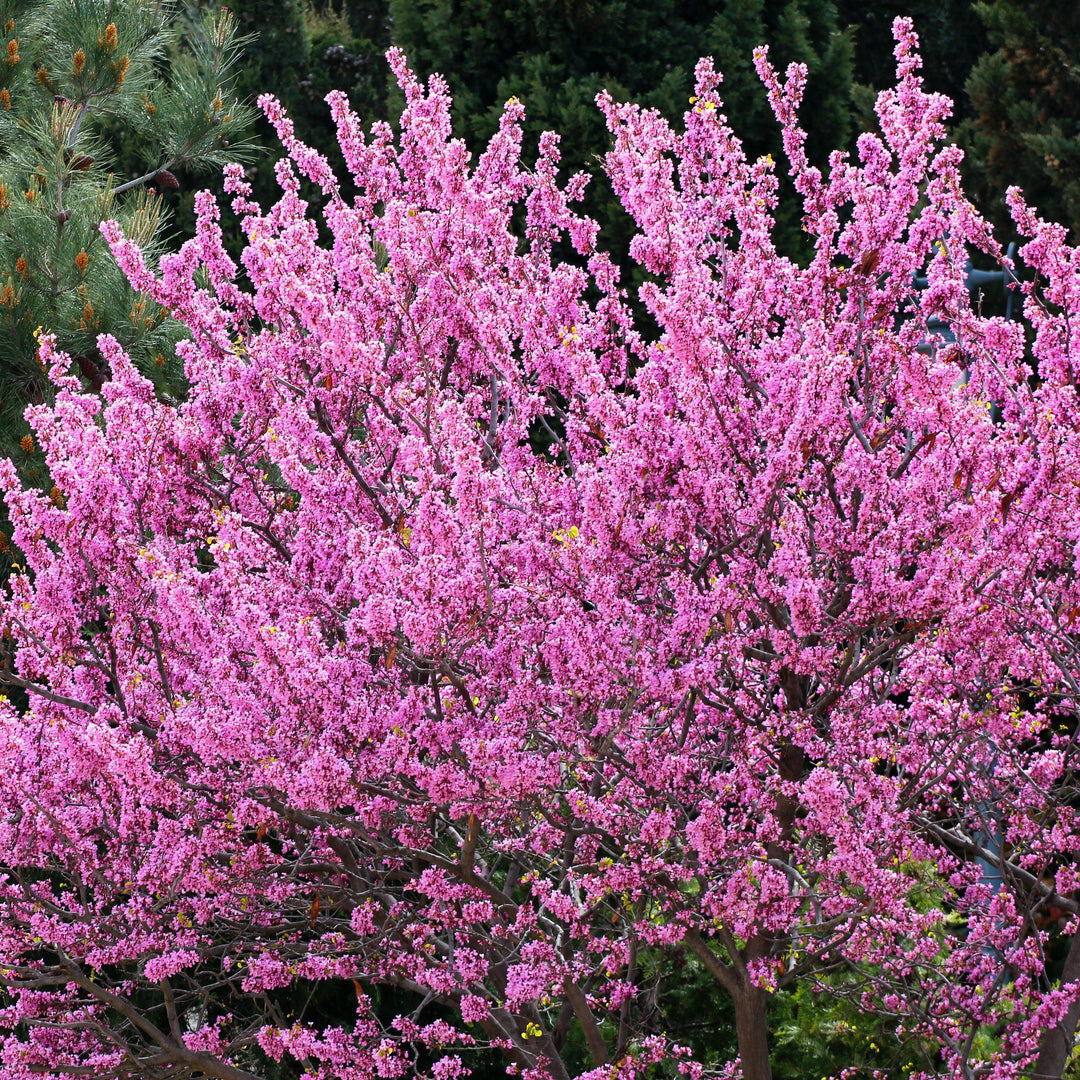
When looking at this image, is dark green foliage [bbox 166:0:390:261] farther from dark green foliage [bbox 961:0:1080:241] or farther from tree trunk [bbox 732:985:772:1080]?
tree trunk [bbox 732:985:772:1080]

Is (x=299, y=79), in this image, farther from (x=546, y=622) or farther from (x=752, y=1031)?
(x=752, y=1031)

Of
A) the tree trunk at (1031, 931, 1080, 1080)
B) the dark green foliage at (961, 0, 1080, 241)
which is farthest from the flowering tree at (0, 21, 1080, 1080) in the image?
the dark green foliage at (961, 0, 1080, 241)

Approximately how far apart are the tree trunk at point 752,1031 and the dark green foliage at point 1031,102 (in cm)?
1025

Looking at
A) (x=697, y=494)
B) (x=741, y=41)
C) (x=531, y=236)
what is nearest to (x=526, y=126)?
(x=741, y=41)

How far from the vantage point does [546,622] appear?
3.98 metres

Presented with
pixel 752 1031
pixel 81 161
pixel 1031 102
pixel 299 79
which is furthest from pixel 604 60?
pixel 752 1031

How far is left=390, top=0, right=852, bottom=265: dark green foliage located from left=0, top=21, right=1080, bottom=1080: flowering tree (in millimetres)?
5576

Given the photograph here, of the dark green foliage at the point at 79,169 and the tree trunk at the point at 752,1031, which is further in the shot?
the dark green foliage at the point at 79,169

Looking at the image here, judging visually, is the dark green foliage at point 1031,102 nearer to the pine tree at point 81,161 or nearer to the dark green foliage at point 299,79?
the dark green foliage at point 299,79

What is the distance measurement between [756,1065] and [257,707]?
245 centimetres

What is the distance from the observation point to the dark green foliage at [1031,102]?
1271 cm

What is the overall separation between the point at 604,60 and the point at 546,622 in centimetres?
837

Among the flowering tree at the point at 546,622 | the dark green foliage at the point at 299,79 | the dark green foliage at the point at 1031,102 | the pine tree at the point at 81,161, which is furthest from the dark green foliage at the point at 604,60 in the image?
the flowering tree at the point at 546,622

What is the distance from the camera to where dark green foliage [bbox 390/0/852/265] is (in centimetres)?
1044
